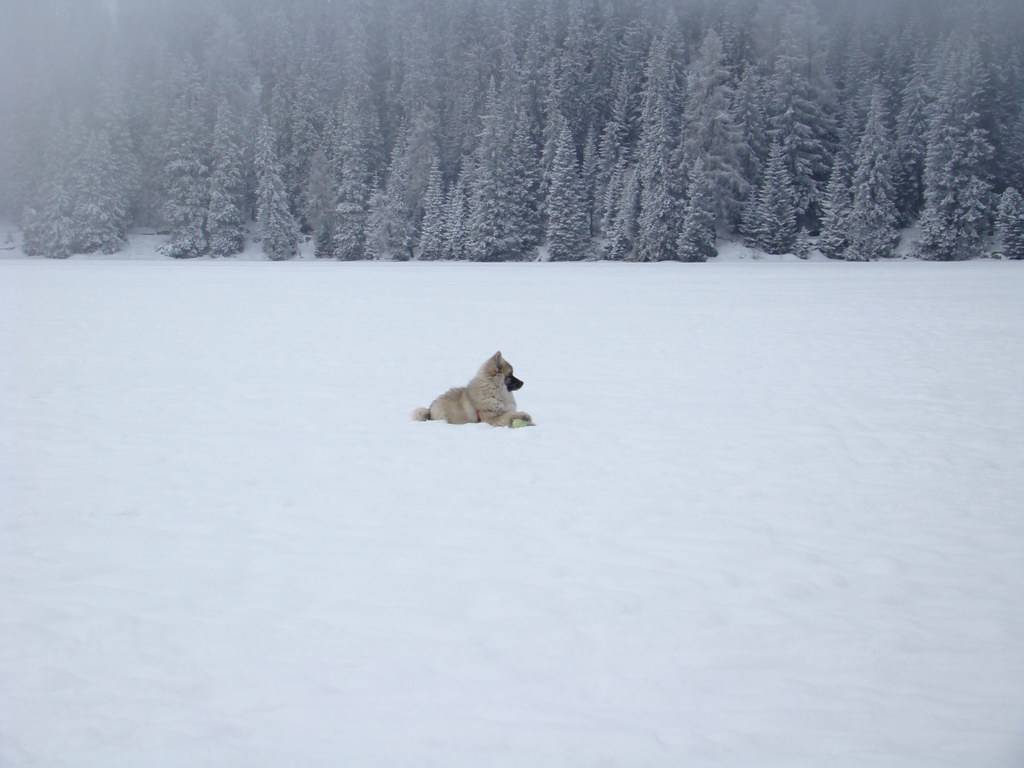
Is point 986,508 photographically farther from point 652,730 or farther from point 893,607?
point 652,730

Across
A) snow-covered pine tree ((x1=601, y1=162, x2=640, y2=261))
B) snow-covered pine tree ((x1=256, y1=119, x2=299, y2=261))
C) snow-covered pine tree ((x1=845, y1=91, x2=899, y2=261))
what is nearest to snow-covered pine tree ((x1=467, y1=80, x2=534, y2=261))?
snow-covered pine tree ((x1=601, y1=162, x2=640, y2=261))

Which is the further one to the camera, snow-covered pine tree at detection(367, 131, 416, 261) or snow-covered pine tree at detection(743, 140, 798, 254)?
snow-covered pine tree at detection(367, 131, 416, 261)

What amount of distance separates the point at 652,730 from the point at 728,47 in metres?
54.5

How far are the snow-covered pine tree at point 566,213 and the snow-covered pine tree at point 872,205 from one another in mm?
15239

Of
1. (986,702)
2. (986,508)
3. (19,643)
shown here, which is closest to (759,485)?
(986,508)

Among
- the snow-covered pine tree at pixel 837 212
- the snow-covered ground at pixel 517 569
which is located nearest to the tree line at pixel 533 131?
the snow-covered pine tree at pixel 837 212

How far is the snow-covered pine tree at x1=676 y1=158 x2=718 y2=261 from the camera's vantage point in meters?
40.1

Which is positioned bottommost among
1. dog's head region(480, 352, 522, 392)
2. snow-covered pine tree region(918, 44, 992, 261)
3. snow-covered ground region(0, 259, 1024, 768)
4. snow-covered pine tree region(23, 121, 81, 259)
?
snow-covered ground region(0, 259, 1024, 768)

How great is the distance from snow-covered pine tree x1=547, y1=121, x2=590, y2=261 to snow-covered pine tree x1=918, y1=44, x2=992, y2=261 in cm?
1918

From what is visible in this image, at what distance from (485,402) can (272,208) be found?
43553mm

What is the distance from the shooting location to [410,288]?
79.8ft

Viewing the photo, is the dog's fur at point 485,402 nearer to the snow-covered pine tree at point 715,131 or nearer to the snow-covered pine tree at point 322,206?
the snow-covered pine tree at point 715,131

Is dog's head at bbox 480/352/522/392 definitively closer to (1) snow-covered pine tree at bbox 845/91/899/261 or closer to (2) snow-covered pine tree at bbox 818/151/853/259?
(1) snow-covered pine tree at bbox 845/91/899/261

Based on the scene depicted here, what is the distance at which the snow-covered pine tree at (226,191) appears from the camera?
4747 cm
